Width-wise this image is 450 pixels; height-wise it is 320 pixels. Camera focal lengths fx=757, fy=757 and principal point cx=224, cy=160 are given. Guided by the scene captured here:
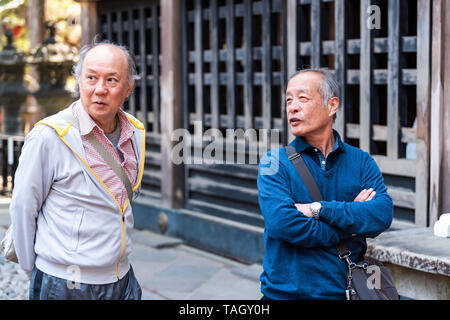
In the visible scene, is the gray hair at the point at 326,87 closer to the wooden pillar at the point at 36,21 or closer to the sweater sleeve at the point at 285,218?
the sweater sleeve at the point at 285,218

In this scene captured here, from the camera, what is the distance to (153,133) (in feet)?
31.0

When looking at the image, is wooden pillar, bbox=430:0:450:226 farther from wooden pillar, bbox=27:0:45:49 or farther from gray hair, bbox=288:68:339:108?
wooden pillar, bbox=27:0:45:49

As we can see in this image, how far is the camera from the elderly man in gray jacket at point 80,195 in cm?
315

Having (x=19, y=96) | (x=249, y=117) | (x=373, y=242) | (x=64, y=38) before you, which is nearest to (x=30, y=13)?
(x=64, y=38)

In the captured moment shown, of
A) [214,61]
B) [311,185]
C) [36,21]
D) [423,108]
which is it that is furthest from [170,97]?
[36,21]

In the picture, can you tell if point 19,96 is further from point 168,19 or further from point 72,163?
point 72,163

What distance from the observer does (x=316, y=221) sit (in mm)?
3219

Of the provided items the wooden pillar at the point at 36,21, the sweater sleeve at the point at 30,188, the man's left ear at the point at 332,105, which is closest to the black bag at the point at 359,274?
the man's left ear at the point at 332,105

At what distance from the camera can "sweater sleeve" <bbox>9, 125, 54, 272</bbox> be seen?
3.12 meters

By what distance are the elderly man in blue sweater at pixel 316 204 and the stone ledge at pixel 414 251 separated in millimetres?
542

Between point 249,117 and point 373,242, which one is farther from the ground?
point 249,117

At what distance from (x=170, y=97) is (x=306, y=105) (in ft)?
18.1

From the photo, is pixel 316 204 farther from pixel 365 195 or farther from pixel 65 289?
pixel 65 289
